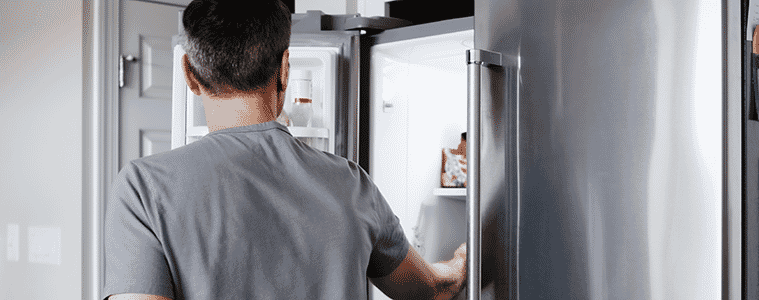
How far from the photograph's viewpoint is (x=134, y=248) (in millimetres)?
714

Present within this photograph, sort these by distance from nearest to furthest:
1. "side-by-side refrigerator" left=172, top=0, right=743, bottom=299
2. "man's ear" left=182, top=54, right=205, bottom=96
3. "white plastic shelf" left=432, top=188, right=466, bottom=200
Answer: "man's ear" left=182, top=54, right=205, bottom=96, "side-by-side refrigerator" left=172, top=0, right=743, bottom=299, "white plastic shelf" left=432, top=188, right=466, bottom=200

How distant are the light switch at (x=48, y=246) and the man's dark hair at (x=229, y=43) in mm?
1726

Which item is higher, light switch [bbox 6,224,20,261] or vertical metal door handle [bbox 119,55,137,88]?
vertical metal door handle [bbox 119,55,137,88]

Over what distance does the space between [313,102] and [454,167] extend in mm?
421

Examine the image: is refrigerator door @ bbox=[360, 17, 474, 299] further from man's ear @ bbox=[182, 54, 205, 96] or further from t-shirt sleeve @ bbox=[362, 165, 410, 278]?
man's ear @ bbox=[182, 54, 205, 96]

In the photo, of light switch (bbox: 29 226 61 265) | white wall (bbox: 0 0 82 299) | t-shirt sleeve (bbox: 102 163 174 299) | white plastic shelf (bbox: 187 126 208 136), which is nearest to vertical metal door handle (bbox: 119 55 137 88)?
white wall (bbox: 0 0 82 299)

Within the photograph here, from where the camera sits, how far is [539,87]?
1141 millimetres

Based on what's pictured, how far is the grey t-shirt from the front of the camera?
0.71 m

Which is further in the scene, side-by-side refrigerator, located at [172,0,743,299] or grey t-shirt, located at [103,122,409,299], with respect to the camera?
side-by-side refrigerator, located at [172,0,743,299]

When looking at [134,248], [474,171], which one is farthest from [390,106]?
[134,248]

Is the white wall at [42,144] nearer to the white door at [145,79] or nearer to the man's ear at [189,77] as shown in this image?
the white door at [145,79]

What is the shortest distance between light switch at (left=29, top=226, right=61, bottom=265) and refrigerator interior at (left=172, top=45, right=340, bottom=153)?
2.34 feet

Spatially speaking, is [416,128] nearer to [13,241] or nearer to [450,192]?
[450,192]

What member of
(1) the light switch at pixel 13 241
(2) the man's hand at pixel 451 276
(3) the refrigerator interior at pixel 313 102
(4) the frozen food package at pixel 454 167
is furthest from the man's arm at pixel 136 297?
(1) the light switch at pixel 13 241
